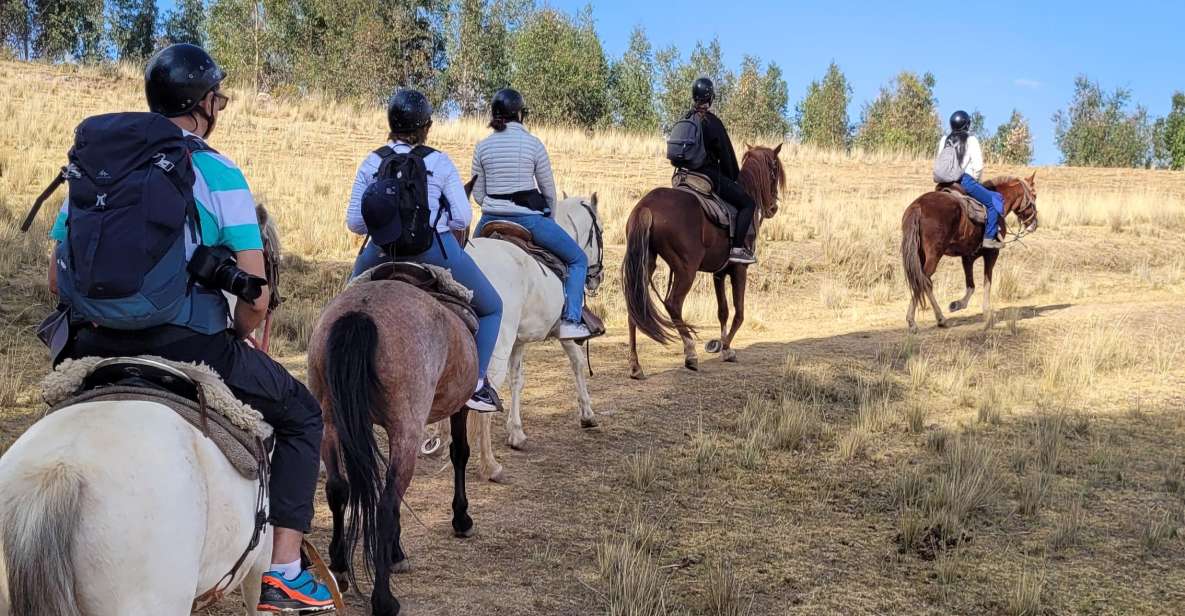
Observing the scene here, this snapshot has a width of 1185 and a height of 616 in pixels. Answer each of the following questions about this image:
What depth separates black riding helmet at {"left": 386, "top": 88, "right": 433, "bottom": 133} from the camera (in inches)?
220

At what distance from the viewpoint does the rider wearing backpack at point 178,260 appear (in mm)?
2852

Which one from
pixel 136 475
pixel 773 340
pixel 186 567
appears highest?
pixel 136 475

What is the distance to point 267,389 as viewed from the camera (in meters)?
3.43

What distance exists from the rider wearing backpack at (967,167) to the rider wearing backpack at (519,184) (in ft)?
27.4

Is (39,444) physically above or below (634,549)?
above

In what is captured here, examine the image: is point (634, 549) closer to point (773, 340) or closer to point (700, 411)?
point (700, 411)

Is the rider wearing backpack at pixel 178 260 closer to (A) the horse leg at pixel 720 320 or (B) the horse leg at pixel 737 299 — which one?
(A) the horse leg at pixel 720 320

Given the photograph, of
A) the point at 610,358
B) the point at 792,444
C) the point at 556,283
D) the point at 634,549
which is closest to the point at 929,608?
the point at 634,549

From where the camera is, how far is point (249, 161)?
71.0 feet

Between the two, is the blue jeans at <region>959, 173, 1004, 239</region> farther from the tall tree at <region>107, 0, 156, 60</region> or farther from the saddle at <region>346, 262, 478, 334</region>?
the tall tree at <region>107, 0, 156, 60</region>

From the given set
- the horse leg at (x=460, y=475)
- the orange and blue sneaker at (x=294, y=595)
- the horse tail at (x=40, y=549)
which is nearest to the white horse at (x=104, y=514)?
the horse tail at (x=40, y=549)

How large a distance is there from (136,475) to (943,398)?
908 cm

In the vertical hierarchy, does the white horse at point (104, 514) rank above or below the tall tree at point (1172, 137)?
below

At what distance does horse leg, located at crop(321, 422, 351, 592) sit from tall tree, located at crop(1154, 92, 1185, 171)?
54.2m
